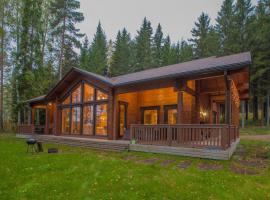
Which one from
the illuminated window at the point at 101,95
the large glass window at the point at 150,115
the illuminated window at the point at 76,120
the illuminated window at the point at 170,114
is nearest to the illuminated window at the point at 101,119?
the illuminated window at the point at 101,95

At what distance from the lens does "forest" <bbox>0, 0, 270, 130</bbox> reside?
20438 millimetres

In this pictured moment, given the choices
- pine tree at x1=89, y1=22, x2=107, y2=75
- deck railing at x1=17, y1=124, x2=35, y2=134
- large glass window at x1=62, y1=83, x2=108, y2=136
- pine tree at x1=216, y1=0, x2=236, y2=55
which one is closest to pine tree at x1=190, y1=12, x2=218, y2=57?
pine tree at x1=216, y1=0, x2=236, y2=55

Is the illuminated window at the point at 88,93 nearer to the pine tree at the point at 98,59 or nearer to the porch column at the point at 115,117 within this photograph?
the porch column at the point at 115,117

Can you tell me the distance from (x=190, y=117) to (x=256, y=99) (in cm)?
1965

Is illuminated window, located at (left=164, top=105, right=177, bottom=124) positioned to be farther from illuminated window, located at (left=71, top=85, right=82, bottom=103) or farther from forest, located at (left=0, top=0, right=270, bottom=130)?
forest, located at (left=0, top=0, right=270, bottom=130)

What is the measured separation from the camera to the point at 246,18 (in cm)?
2553

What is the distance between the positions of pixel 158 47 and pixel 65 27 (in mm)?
17902

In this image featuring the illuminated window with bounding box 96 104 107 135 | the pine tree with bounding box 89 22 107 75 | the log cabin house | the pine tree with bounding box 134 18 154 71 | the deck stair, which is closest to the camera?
the log cabin house

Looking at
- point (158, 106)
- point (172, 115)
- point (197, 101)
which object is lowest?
point (172, 115)

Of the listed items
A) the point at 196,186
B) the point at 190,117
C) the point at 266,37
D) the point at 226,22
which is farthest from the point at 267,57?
the point at 196,186

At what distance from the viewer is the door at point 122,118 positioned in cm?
1255

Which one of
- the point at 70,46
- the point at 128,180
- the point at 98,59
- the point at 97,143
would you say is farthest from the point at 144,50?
the point at 128,180

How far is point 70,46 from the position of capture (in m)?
25.5

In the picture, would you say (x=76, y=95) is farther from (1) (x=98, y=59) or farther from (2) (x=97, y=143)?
(1) (x=98, y=59)
